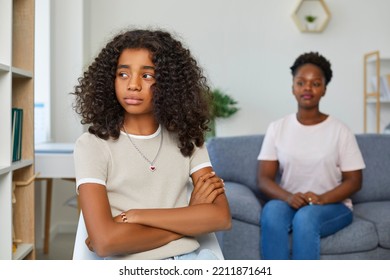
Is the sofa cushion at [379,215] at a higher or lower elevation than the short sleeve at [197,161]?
lower

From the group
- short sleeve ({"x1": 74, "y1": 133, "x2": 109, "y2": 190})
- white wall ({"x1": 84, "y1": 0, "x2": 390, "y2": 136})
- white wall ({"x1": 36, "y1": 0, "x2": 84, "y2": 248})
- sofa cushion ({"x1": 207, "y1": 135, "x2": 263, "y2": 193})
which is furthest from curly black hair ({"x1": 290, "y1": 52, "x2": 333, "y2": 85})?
white wall ({"x1": 84, "y1": 0, "x2": 390, "y2": 136})

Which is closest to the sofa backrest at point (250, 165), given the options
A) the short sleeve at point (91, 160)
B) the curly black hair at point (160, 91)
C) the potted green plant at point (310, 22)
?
the curly black hair at point (160, 91)

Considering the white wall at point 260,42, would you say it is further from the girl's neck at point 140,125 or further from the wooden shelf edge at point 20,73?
the girl's neck at point 140,125

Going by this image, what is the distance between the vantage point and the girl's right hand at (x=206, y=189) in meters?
1.02

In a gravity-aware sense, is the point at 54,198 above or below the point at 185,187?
below

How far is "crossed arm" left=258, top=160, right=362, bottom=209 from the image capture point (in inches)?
70.4

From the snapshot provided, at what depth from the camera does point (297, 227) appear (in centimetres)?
170

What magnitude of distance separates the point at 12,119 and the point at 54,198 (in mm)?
1736

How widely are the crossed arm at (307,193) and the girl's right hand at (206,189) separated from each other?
0.79m

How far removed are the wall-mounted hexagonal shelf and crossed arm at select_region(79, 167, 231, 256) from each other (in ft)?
8.89

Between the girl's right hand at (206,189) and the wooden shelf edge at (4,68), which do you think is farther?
the wooden shelf edge at (4,68)
